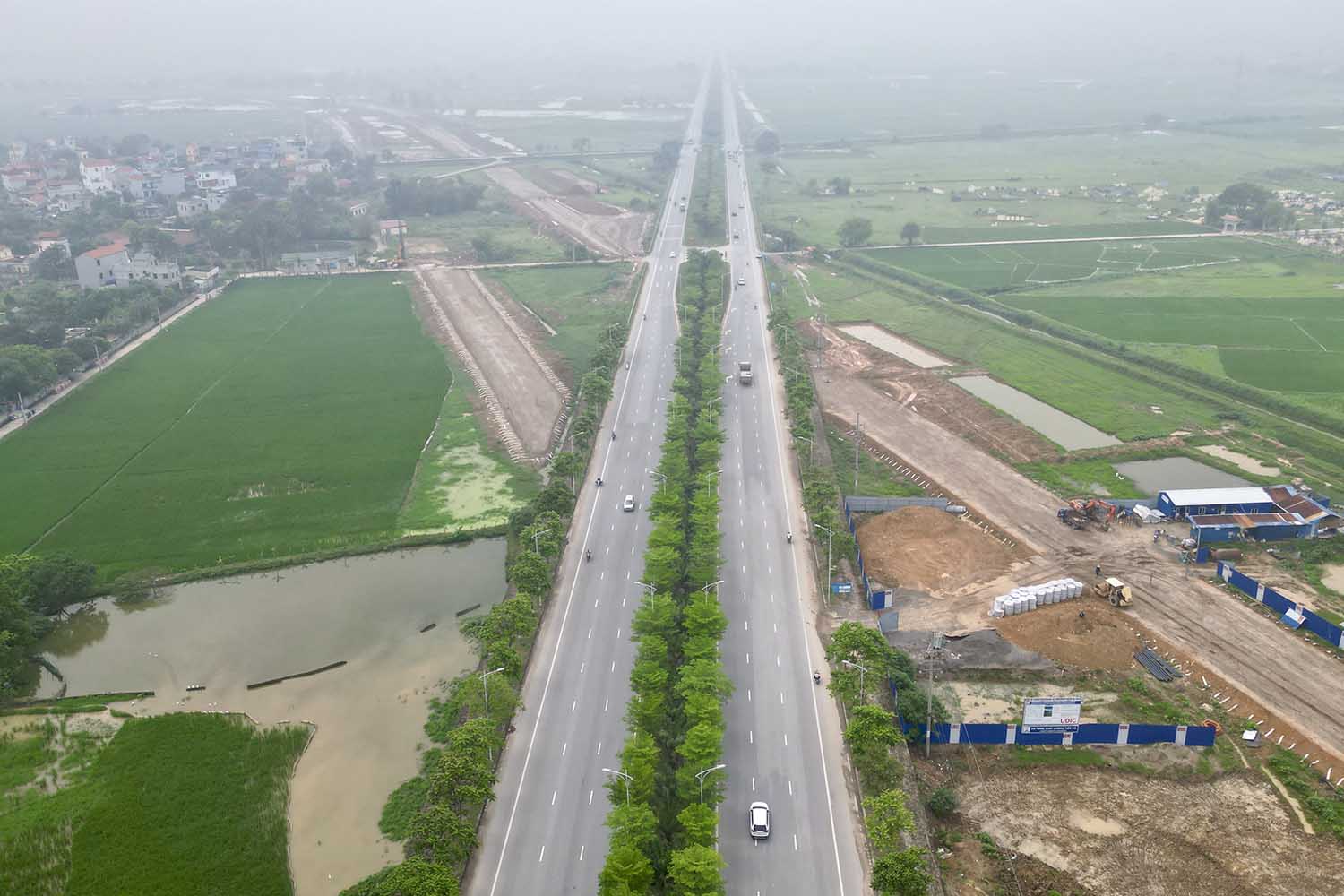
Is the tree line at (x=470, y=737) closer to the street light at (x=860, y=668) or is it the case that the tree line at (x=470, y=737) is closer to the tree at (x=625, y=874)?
the tree at (x=625, y=874)

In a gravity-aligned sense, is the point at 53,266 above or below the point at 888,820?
above

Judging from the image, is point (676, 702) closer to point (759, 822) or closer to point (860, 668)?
point (759, 822)

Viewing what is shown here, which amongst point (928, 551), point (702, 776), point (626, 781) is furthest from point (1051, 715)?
point (626, 781)

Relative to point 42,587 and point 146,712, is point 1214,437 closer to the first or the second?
point 146,712

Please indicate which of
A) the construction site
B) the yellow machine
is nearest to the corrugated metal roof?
the construction site

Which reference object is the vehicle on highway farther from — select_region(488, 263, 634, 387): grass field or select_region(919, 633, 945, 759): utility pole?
select_region(488, 263, 634, 387): grass field
